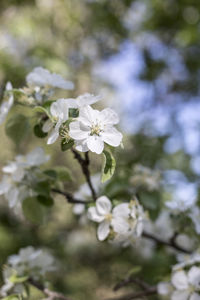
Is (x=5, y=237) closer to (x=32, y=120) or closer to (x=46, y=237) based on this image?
(x=46, y=237)

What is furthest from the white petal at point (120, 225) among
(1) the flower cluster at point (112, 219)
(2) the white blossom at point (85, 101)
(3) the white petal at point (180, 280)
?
(2) the white blossom at point (85, 101)

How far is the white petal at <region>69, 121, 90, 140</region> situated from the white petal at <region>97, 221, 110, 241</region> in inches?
9.8

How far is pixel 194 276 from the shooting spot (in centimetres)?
83

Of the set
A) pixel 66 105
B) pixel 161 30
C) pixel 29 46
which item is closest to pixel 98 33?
pixel 161 30

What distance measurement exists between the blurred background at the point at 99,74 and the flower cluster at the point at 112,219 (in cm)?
81

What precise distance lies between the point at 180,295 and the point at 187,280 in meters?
0.04

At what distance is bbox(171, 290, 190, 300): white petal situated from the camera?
2.76 ft

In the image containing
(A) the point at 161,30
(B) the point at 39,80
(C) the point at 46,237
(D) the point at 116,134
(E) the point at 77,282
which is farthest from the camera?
(A) the point at 161,30

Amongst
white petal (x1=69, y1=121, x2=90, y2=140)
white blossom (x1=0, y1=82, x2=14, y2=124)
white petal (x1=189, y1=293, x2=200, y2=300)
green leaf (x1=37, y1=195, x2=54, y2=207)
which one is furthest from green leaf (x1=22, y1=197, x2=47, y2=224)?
white petal (x1=189, y1=293, x2=200, y2=300)

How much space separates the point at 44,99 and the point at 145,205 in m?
0.44

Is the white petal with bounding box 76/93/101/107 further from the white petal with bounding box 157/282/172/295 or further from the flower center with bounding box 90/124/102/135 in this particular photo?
the white petal with bounding box 157/282/172/295

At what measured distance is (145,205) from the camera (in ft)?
3.51

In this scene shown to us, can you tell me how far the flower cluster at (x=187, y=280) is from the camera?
2.72ft

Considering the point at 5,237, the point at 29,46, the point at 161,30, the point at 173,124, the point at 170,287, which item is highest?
the point at 161,30
